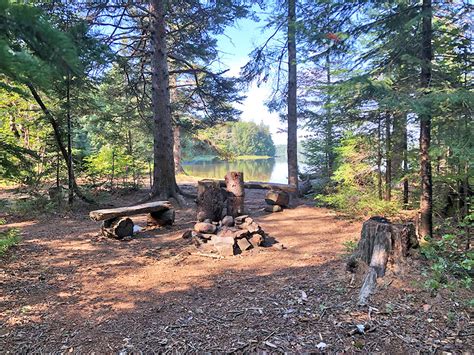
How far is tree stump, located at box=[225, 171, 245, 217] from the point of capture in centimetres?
733

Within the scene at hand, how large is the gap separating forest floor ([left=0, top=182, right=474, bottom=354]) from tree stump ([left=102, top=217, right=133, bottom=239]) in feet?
1.76

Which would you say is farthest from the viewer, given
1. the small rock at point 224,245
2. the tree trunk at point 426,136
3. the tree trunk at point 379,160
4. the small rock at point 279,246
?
the tree trunk at point 379,160

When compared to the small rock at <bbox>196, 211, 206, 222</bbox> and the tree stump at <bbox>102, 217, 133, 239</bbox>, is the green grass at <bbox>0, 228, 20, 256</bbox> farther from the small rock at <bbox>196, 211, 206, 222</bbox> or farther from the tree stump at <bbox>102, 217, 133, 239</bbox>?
the small rock at <bbox>196, 211, 206, 222</bbox>

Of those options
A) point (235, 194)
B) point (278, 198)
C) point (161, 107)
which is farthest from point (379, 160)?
point (161, 107)

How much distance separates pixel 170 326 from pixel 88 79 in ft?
27.5

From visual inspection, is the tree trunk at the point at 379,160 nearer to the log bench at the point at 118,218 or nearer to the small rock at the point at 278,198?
the small rock at the point at 278,198

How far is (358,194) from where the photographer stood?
7.54 meters

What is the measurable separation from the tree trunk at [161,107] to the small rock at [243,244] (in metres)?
4.49

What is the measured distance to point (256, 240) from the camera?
5414 millimetres

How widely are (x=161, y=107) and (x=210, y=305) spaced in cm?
694

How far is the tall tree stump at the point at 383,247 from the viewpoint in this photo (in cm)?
347

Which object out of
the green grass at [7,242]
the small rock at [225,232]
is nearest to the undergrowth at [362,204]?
the small rock at [225,232]

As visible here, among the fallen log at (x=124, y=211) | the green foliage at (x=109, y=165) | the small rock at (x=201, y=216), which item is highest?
the green foliage at (x=109, y=165)

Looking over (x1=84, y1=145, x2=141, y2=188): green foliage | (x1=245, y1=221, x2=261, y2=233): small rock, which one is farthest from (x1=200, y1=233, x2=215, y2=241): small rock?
(x1=84, y1=145, x2=141, y2=188): green foliage
